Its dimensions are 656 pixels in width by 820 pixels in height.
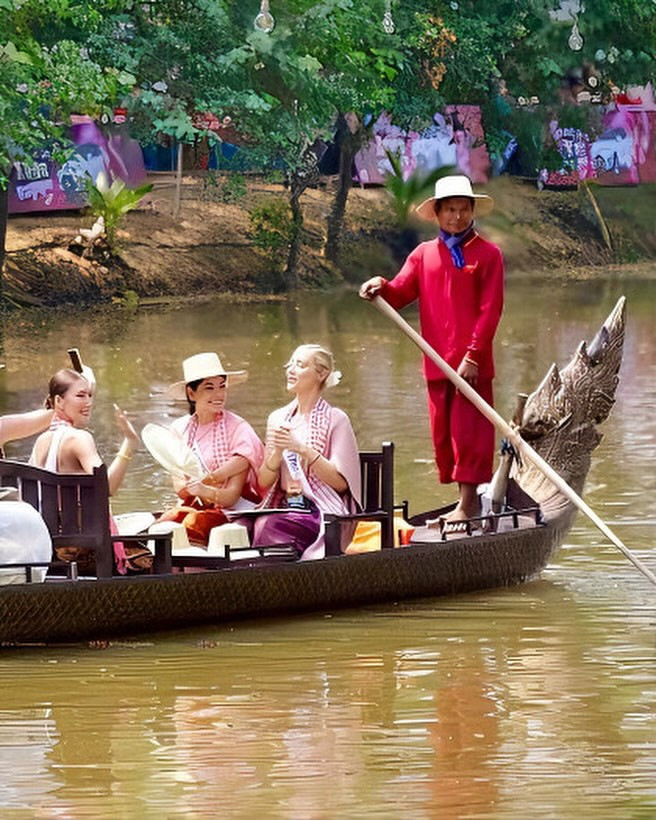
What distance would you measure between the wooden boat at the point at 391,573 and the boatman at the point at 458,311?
0.24m

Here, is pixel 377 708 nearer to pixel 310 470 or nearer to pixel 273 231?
pixel 310 470

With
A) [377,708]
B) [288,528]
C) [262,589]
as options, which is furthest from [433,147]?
[377,708]

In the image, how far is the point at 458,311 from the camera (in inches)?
430

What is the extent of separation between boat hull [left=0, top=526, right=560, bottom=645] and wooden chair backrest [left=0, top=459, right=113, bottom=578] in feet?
0.55

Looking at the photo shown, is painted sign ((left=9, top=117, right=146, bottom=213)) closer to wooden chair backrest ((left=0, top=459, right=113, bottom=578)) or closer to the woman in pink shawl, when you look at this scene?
the woman in pink shawl

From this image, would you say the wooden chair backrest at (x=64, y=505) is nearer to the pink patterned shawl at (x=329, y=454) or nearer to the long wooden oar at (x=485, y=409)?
the pink patterned shawl at (x=329, y=454)

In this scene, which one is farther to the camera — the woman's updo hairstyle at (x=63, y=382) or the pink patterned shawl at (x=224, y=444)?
the pink patterned shawl at (x=224, y=444)

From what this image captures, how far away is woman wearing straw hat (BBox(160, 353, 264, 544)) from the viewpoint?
33.2 ft

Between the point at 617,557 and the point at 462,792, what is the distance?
4.41 metres

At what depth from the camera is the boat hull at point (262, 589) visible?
9.35 metres

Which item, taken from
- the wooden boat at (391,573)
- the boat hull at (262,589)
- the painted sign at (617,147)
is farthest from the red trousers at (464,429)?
the painted sign at (617,147)

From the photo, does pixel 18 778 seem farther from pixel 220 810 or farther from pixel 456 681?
pixel 456 681

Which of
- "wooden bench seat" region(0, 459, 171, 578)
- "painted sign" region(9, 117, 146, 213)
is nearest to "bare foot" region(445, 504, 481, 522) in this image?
"wooden bench seat" region(0, 459, 171, 578)

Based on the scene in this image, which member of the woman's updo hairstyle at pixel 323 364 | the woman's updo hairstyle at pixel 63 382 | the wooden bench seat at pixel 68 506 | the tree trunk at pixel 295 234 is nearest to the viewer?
the wooden bench seat at pixel 68 506
